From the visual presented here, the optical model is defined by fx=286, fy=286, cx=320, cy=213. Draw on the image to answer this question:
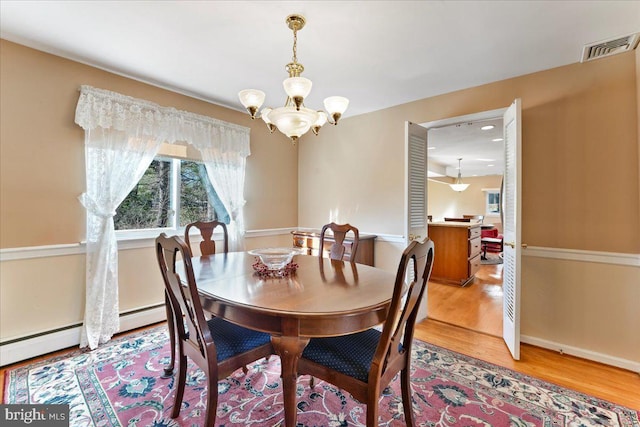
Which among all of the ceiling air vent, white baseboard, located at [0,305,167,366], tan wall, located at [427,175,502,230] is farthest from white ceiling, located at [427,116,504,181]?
white baseboard, located at [0,305,167,366]

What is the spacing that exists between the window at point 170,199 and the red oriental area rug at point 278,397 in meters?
1.30

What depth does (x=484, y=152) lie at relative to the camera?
19.6ft

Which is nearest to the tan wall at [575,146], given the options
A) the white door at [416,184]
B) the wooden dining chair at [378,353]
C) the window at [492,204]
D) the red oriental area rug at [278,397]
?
the white door at [416,184]

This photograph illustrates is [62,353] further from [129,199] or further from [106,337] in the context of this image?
[129,199]

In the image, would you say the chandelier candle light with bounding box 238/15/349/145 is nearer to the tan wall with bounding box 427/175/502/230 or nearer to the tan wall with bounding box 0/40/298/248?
the tan wall with bounding box 0/40/298/248

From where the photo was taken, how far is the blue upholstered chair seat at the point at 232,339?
1.50 metres

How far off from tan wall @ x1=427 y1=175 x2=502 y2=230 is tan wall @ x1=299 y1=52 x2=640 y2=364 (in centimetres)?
709

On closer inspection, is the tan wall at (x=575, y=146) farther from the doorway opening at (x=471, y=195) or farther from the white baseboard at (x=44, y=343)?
the white baseboard at (x=44, y=343)

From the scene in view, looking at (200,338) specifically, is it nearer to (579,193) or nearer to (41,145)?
(41,145)

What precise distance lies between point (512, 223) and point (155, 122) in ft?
11.2

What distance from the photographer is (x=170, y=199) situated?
3.19 metres

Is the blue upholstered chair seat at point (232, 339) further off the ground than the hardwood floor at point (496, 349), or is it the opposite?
the blue upholstered chair seat at point (232, 339)

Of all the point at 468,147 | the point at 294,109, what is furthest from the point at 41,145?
the point at 468,147

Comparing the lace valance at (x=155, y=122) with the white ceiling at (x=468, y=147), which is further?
the white ceiling at (x=468, y=147)
